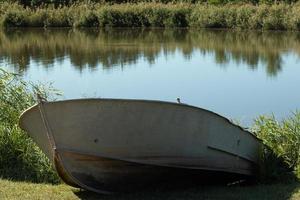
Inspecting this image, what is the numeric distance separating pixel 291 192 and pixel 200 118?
4.10 feet

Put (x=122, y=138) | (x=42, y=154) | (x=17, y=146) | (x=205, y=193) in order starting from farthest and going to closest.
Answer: (x=17, y=146) < (x=42, y=154) < (x=205, y=193) < (x=122, y=138)

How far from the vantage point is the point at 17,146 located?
7723 mm

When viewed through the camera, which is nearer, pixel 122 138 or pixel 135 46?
pixel 122 138

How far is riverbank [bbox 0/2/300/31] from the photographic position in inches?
1401

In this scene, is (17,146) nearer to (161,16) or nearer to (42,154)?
(42,154)

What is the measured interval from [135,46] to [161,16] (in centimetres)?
1285

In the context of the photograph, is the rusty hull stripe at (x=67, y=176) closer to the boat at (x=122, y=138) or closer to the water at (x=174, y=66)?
the boat at (x=122, y=138)

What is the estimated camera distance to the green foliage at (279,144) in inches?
286

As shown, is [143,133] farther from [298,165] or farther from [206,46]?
[206,46]

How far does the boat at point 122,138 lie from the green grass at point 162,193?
156mm

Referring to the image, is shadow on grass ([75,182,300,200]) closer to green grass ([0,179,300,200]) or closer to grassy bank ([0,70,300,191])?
green grass ([0,179,300,200])

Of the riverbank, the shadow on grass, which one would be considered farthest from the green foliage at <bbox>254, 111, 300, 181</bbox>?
the riverbank

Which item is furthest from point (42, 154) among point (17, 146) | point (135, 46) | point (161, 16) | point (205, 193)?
point (161, 16)

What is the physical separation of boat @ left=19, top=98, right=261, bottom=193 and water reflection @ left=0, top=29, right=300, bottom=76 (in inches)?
468
